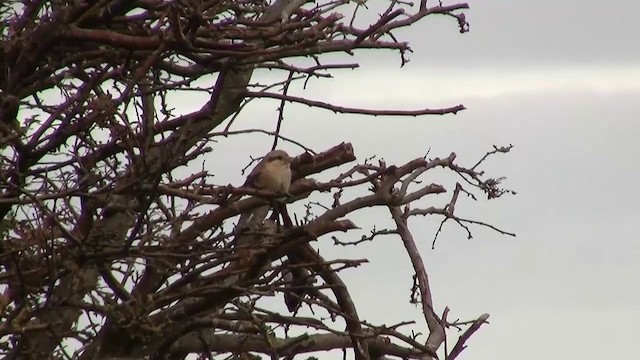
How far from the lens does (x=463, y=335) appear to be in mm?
7715

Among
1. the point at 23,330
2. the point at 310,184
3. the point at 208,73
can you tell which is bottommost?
the point at 23,330

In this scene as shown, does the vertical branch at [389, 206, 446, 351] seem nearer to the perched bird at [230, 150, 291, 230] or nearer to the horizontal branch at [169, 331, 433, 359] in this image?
the horizontal branch at [169, 331, 433, 359]

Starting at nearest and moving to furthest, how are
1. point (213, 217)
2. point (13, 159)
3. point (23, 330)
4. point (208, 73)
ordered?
point (23, 330) → point (13, 159) → point (213, 217) → point (208, 73)

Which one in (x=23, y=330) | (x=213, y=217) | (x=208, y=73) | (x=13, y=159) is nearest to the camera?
(x=23, y=330)

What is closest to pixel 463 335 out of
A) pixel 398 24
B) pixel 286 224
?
pixel 286 224

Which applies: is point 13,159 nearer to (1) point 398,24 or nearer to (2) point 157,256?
(2) point 157,256

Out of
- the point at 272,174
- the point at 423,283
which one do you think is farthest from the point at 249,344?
the point at 423,283

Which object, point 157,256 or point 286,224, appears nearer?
point 157,256

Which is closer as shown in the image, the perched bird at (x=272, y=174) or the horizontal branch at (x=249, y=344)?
the horizontal branch at (x=249, y=344)

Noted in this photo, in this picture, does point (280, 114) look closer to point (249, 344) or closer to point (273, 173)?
point (273, 173)

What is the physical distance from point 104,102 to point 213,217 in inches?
52.5

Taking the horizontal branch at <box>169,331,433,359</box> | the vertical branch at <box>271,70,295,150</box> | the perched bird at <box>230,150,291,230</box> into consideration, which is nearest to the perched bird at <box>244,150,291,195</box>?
the perched bird at <box>230,150,291,230</box>

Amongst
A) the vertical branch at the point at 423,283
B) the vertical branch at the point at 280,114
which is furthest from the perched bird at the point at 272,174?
the vertical branch at the point at 423,283

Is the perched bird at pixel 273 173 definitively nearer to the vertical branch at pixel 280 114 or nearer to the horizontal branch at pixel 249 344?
the vertical branch at pixel 280 114
